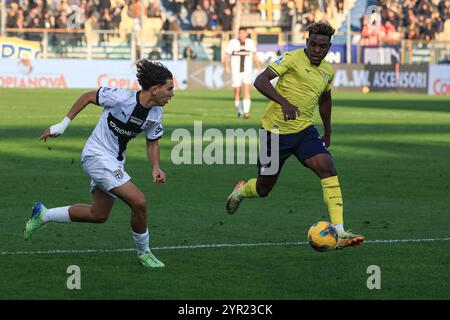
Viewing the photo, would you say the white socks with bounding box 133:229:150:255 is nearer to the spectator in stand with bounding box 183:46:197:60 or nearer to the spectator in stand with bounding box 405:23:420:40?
the spectator in stand with bounding box 183:46:197:60

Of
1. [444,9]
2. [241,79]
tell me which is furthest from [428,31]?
[241,79]

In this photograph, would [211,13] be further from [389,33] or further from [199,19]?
[389,33]

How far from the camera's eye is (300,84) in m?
11.2

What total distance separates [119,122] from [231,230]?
2.61 metres

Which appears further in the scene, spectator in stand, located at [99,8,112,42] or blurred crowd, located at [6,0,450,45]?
spectator in stand, located at [99,8,112,42]

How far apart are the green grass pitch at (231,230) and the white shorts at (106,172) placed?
0.69 metres

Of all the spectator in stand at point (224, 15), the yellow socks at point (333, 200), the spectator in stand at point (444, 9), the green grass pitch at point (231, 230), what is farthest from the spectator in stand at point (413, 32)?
the yellow socks at point (333, 200)

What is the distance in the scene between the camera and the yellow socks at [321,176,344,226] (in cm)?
1042

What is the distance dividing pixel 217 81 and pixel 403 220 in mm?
37290

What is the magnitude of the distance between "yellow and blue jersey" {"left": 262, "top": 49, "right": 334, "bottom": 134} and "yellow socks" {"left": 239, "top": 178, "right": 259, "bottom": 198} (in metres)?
0.97

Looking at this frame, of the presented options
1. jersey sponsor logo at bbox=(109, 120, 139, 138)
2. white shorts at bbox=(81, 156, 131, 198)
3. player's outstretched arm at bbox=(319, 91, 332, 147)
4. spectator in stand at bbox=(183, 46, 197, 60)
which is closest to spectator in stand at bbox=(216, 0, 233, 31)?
spectator in stand at bbox=(183, 46, 197, 60)

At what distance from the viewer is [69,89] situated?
149 feet

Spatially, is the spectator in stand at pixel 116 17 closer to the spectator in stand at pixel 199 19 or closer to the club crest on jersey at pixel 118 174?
the spectator in stand at pixel 199 19

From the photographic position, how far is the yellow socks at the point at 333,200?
10.4 meters
